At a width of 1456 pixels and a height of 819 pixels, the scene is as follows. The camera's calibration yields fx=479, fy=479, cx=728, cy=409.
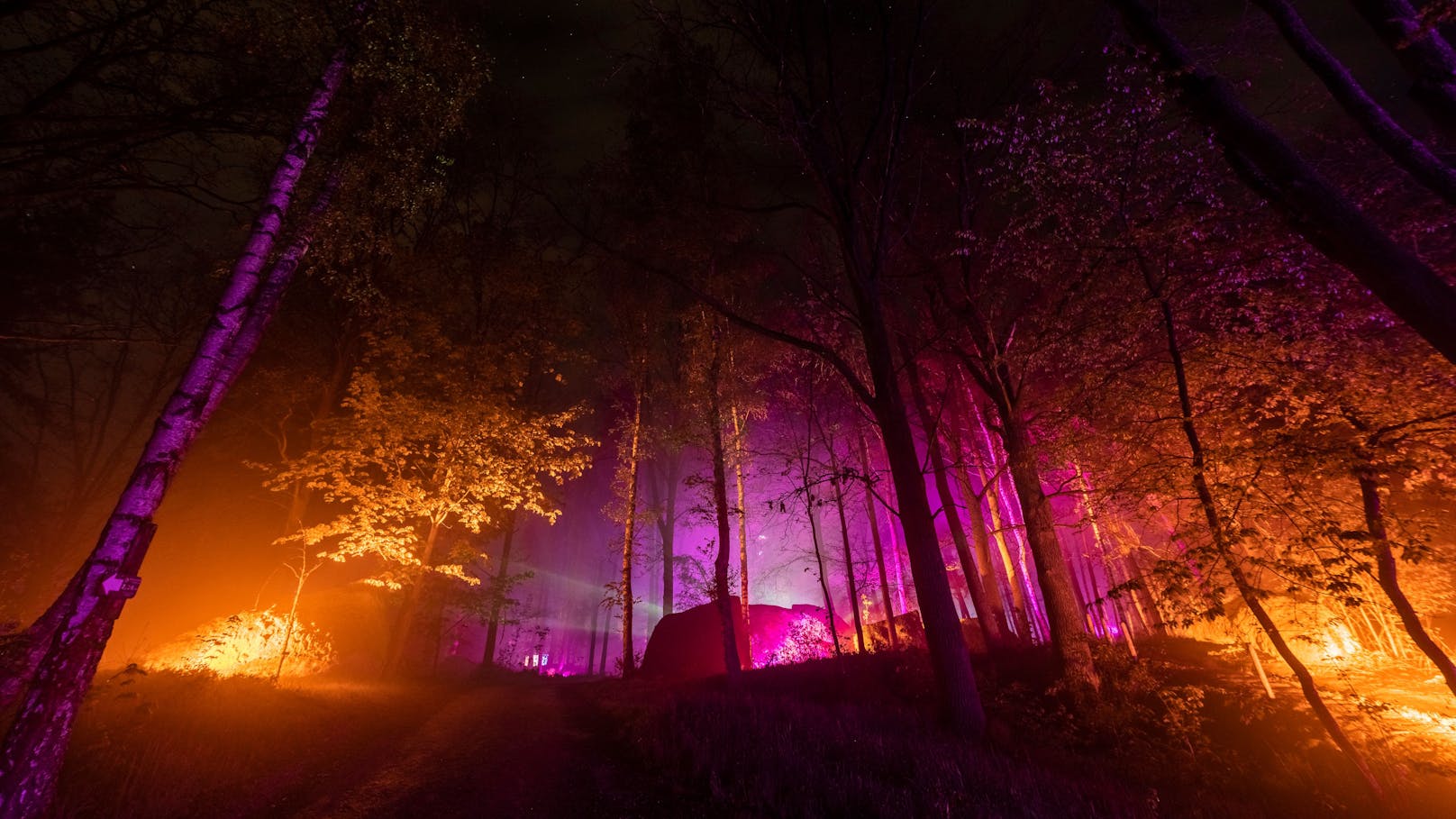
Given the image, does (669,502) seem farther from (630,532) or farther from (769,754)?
(769,754)

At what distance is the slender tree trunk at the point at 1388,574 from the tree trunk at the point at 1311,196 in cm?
188

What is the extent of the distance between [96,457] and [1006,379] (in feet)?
93.0

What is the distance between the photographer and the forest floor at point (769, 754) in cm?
439

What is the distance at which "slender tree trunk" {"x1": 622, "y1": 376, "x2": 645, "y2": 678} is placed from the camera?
602 inches

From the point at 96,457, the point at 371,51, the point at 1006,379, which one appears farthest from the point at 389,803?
the point at 96,457

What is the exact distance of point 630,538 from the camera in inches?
625

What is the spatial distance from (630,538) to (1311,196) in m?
15.7

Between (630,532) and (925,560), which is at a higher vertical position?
(630,532)

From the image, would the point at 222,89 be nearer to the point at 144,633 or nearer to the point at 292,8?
the point at 292,8

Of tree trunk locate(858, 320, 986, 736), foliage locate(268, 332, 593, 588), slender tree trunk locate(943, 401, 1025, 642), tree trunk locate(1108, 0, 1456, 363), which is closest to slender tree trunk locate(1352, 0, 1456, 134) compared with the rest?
tree trunk locate(1108, 0, 1456, 363)

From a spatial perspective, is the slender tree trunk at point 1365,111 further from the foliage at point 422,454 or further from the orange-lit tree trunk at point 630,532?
the foliage at point 422,454

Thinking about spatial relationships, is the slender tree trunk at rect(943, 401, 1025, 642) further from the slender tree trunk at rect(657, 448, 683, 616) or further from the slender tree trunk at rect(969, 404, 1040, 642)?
the slender tree trunk at rect(657, 448, 683, 616)

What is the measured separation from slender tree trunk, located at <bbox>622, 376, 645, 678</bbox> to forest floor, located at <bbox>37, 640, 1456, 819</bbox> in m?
5.91

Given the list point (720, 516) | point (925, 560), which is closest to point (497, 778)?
point (925, 560)
